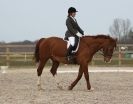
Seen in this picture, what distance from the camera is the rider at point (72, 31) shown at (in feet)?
41.8

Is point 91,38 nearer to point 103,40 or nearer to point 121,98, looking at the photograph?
point 103,40

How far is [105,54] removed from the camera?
13.0 meters

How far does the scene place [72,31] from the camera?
41.7ft

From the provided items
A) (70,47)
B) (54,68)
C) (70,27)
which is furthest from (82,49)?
(54,68)

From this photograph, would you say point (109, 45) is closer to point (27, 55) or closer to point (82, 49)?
point (82, 49)

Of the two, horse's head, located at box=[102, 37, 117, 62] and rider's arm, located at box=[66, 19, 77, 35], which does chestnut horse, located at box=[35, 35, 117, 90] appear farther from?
rider's arm, located at box=[66, 19, 77, 35]

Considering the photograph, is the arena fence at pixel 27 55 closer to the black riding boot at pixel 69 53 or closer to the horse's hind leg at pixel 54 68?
the horse's hind leg at pixel 54 68

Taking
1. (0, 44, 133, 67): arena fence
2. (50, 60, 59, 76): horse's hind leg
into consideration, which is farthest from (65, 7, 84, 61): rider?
(0, 44, 133, 67): arena fence

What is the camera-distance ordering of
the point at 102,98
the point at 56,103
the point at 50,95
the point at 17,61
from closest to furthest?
the point at 56,103 → the point at 102,98 → the point at 50,95 → the point at 17,61

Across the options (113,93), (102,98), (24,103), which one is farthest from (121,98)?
(24,103)

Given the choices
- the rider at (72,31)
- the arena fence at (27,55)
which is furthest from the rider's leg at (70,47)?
the arena fence at (27,55)

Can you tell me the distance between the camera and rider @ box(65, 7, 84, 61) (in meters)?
12.7

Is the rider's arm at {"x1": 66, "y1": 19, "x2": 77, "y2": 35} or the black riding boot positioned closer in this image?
the rider's arm at {"x1": 66, "y1": 19, "x2": 77, "y2": 35}

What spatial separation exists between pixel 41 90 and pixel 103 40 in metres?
2.19
